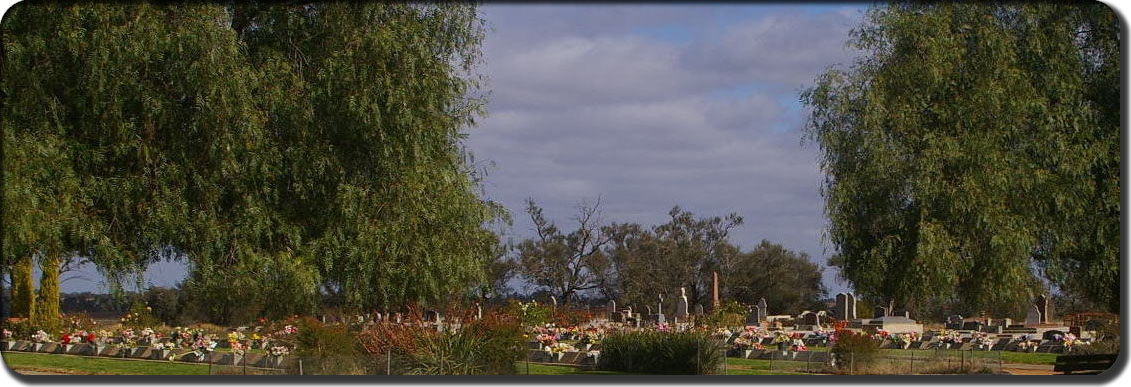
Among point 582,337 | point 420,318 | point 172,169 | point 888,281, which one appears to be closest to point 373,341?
point 420,318

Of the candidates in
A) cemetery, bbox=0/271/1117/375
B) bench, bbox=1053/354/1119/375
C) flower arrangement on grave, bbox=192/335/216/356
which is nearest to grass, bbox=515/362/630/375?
cemetery, bbox=0/271/1117/375

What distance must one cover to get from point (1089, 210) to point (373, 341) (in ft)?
36.9

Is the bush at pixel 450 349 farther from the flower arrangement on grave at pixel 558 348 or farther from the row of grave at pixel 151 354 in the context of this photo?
the flower arrangement on grave at pixel 558 348

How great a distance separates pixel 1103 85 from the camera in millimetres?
18000

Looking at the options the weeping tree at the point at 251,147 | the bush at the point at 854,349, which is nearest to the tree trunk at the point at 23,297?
the weeping tree at the point at 251,147

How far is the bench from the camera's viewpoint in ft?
42.7

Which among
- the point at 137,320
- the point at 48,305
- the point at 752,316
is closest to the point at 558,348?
the point at 137,320

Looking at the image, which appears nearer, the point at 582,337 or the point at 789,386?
the point at 789,386

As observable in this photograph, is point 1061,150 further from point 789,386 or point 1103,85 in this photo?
point 789,386

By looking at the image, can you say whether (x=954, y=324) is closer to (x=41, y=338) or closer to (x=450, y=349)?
(x=450, y=349)

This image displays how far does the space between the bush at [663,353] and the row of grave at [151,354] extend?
4.10 meters

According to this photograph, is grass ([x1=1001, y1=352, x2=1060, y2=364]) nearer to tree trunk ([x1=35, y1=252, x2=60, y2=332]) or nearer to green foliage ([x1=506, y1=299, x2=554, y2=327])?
green foliage ([x1=506, y1=299, x2=554, y2=327])

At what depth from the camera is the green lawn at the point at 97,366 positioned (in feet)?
45.5

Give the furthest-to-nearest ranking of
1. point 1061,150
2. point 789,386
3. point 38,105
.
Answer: point 1061,150 → point 38,105 → point 789,386
